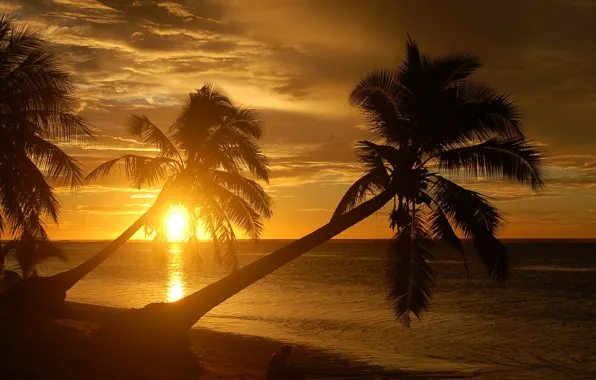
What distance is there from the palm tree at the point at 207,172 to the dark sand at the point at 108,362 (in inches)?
143

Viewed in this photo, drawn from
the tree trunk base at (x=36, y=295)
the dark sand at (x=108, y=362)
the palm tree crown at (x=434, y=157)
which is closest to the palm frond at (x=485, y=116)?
the palm tree crown at (x=434, y=157)

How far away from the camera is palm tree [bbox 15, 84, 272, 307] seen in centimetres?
1989

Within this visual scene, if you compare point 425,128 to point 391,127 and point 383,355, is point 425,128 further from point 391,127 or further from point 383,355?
point 383,355

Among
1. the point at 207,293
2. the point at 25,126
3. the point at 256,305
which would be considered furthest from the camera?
the point at 256,305

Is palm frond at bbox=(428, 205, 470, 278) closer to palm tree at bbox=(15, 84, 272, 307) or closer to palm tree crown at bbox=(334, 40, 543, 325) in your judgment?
palm tree crown at bbox=(334, 40, 543, 325)

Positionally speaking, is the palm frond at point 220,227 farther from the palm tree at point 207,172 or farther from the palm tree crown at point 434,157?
the palm tree crown at point 434,157

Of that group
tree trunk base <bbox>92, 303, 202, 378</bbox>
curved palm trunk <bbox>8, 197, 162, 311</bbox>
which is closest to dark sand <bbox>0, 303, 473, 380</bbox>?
tree trunk base <bbox>92, 303, 202, 378</bbox>

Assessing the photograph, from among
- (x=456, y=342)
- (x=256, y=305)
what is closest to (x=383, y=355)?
(x=456, y=342)

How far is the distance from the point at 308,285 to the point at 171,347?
128 ft

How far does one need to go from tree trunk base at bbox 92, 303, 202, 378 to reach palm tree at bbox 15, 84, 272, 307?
6230mm

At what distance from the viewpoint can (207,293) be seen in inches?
586

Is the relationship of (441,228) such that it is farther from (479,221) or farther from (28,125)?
(28,125)

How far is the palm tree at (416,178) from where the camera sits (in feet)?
44.2

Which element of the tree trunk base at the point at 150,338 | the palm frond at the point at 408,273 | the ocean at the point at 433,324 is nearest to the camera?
the palm frond at the point at 408,273
